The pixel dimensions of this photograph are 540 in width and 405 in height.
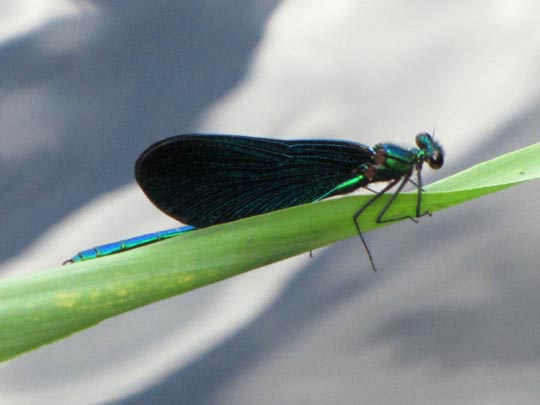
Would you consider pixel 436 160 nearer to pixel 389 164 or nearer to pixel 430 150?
pixel 430 150

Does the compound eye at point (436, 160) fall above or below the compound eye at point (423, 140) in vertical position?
below

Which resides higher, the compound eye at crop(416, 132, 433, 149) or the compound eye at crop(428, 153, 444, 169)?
the compound eye at crop(416, 132, 433, 149)

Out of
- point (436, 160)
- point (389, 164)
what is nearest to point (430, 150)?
point (436, 160)

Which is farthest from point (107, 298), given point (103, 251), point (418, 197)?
point (418, 197)

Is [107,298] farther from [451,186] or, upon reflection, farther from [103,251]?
[451,186]

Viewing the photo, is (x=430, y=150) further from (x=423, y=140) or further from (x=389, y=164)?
(x=389, y=164)
